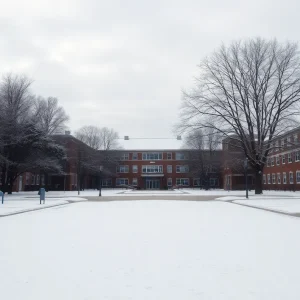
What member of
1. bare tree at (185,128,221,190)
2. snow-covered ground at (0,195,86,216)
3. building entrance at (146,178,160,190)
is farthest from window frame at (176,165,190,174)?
snow-covered ground at (0,195,86,216)

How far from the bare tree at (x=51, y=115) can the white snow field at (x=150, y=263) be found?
158ft

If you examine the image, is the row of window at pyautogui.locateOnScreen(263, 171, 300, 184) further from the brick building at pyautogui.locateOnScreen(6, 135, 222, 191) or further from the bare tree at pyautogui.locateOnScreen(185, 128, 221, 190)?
the brick building at pyautogui.locateOnScreen(6, 135, 222, 191)

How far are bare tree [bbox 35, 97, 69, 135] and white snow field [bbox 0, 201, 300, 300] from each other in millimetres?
48243

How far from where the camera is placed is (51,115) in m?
60.8

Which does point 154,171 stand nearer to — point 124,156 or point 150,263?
point 124,156

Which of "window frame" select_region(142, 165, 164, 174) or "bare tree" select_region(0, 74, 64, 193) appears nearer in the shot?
"bare tree" select_region(0, 74, 64, 193)

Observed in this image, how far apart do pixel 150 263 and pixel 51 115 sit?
5592 centimetres

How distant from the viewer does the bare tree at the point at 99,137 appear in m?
85.6

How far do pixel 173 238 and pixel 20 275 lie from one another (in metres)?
4.93

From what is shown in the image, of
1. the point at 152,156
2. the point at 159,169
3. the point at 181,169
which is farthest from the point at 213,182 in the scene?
the point at 152,156

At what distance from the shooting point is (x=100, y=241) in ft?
33.5

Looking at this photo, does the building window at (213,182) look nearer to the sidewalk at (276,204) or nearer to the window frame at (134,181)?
the window frame at (134,181)

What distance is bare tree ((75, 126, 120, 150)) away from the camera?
8562 cm

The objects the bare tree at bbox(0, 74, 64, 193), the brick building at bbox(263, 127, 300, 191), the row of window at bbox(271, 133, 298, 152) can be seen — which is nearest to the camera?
the row of window at bbox(271, 133, 298, 152)
